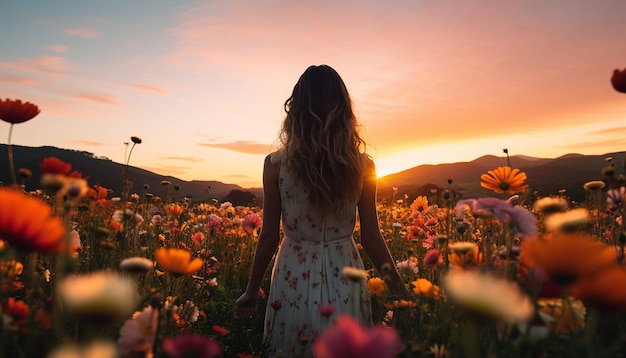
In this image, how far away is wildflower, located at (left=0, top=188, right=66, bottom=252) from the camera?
3.04ft

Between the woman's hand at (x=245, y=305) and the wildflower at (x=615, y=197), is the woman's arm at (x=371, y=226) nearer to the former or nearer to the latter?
the woman's hand at (x=245, y=305)

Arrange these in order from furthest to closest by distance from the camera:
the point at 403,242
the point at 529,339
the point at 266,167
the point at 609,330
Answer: the point at 403,242 → the point at 266,167 → the point at 609,330 → the point at 529,339

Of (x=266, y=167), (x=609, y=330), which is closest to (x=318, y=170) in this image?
(x=266, y=167)

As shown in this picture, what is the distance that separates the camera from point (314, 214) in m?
2.61

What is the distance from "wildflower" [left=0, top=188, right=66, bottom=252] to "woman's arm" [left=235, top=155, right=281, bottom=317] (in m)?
1.66

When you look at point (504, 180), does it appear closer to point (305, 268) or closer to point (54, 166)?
point (305, 268)

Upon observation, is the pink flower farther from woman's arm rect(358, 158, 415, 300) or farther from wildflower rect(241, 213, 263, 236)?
wildflower rect(241, 213, 263, 236)

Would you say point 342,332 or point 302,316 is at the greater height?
point 342,332

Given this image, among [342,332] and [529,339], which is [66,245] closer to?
[342,332]

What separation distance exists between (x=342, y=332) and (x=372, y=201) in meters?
2.02

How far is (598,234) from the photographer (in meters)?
3.48

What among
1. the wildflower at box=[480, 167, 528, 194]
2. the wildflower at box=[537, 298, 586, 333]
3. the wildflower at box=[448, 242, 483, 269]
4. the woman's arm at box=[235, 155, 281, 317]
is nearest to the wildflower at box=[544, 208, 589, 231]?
the wildflower at box=[537, 298, 586, 333]

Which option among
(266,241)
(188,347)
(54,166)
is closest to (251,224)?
(266,241)

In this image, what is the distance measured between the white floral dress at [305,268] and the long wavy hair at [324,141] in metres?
0.10
